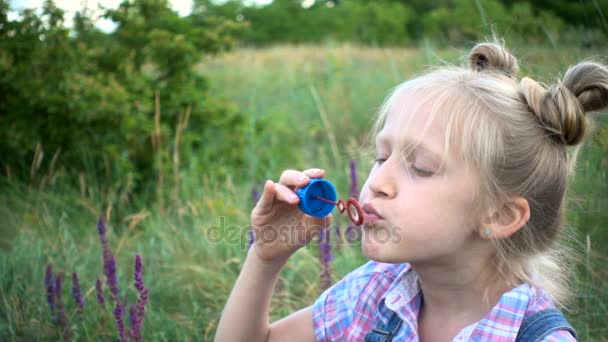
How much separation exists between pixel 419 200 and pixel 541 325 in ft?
1.40

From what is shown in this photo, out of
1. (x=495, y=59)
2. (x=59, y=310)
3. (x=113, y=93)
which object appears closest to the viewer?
(x=495, y=59)

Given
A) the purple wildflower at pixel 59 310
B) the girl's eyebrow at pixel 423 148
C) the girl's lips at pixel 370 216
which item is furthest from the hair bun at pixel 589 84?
the purple wildflower at pixel 59 310

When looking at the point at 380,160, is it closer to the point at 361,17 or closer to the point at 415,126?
the point at 415,126

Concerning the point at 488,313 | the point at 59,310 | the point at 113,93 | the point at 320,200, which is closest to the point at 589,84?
the point at 488,313

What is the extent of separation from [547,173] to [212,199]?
2.45 meters

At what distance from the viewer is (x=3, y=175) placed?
389 centimetres

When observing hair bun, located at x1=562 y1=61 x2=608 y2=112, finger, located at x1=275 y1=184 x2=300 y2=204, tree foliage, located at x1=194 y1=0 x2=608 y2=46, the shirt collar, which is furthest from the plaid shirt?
tree foliage, located at x1=194 y1=0 x2=608 y2=46

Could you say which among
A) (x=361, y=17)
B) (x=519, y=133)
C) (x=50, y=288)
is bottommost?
(x=50, y=288)

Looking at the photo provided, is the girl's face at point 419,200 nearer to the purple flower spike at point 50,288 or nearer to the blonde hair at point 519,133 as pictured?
the blonde hair at point 519,133

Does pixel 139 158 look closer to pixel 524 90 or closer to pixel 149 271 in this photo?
pixel 149 271

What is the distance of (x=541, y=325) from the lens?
4.76ft

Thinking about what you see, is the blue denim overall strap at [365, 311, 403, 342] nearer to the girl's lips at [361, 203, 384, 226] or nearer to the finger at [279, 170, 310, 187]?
the girl's lips at [361, 203, 384, 226]

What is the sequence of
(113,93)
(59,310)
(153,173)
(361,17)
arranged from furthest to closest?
(361,17) → (153,173) → (113,93) → (59,310)

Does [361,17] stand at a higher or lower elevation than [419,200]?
higher
